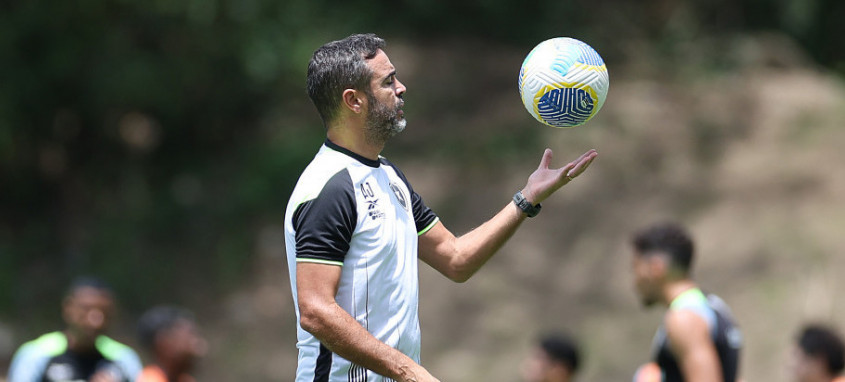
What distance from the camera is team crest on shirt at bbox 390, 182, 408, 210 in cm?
394

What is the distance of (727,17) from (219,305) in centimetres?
1105

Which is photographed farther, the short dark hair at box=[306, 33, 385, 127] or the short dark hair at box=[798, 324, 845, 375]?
the short dark hair at box=[798, 324, 845, 375]

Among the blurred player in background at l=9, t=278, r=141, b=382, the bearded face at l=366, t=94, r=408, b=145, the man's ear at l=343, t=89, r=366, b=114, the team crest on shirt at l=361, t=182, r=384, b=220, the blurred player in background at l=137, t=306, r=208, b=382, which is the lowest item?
the team crest on shirt at l=361, t=182, r=384, b=220

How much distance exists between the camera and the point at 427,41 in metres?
19.4

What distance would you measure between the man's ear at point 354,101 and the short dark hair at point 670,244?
252 cm

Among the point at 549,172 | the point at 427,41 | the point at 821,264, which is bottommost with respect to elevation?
the point at 821,264

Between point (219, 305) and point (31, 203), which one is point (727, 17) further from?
point (31, 203)

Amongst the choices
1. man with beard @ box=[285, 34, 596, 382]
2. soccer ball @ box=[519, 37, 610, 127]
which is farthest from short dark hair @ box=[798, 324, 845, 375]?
man with beard @ box=[285, 34, 596, 382]

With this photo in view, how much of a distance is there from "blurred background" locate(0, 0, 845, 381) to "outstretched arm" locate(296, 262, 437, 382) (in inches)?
395

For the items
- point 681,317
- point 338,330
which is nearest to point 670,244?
point 681,317

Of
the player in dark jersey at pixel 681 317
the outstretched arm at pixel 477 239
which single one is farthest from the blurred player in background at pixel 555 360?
the outstretched arm at pixel 477 239

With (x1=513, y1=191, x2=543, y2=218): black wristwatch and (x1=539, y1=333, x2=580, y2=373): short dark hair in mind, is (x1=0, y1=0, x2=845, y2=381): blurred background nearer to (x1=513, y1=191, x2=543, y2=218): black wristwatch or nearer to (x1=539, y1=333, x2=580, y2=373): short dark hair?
(x1=539, y1=333, x2=580, y2=373): short dark hair

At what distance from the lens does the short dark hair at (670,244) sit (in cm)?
559

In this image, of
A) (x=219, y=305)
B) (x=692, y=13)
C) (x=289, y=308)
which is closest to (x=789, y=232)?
(x=692, y=13)
